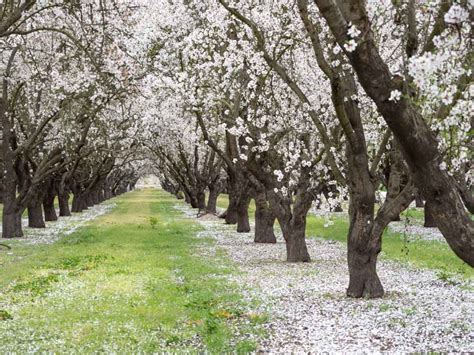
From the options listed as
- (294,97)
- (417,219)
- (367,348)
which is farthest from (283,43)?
(417,219)

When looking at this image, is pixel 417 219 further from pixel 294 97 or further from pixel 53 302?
pixel 53 302

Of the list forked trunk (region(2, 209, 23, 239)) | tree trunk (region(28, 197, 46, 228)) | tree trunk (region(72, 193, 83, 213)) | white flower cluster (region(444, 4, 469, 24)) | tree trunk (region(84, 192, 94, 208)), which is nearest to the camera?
white flower cluster (region(444, 4, 469, 24))

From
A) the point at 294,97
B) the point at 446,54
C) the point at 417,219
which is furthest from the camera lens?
the point at 417,219

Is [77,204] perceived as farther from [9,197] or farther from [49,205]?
[9,197]

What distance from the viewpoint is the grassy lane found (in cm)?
1062

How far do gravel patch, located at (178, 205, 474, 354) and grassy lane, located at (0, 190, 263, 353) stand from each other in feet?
2.48

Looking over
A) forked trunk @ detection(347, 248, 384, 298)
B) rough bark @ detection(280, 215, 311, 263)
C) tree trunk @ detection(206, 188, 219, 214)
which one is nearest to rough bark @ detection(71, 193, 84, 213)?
tree trunk @ detection(206, 188, 219, 214)

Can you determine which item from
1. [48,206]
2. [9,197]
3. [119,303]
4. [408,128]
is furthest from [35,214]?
[408,128]

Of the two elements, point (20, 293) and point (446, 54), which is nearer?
point (446, 54)

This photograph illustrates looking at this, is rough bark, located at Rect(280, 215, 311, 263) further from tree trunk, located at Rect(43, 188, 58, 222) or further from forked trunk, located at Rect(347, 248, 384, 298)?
tree trunk, located at Rect(43, 188, 58, 222)

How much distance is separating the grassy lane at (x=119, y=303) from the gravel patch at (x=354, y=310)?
29.8 inches

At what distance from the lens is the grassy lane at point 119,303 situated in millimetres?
10617

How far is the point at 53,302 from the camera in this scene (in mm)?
13977

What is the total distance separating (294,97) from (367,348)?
15707 millimetres
